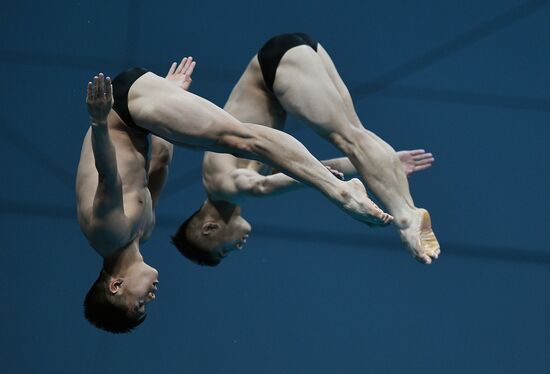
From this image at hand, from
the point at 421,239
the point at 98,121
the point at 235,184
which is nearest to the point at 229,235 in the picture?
the point at 235,184

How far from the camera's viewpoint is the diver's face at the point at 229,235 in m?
4.33

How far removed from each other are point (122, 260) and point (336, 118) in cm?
85

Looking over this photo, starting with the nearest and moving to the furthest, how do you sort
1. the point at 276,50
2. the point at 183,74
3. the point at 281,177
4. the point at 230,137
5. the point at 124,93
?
the point at 230,137, the point at 124,93, the point at 281,177, the point at 276,50, the point at 183,74

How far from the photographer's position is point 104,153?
11.0ft

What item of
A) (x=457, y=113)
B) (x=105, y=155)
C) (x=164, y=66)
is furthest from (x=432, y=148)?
(x=105, y=155)

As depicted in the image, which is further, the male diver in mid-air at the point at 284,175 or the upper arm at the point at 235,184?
the upper arm at the point at 235,184

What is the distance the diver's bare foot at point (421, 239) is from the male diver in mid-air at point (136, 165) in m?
0.40

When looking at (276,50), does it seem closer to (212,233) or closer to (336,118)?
(336,118)

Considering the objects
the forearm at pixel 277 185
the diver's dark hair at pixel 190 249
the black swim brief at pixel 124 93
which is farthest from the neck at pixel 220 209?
the black swim brief at pixel 124 93

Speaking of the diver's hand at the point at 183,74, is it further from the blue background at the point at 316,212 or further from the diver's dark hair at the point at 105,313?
the blue background at the point at 316,212

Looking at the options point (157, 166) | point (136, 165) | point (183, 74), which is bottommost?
point (157, 166)

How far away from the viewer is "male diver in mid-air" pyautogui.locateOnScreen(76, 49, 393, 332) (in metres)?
3.38

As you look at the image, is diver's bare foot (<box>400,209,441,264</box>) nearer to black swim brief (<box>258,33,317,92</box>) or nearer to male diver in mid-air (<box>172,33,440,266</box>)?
male diver in mid-air (<box>172,33,440,266</box>)

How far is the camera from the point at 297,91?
3969 millimetres
